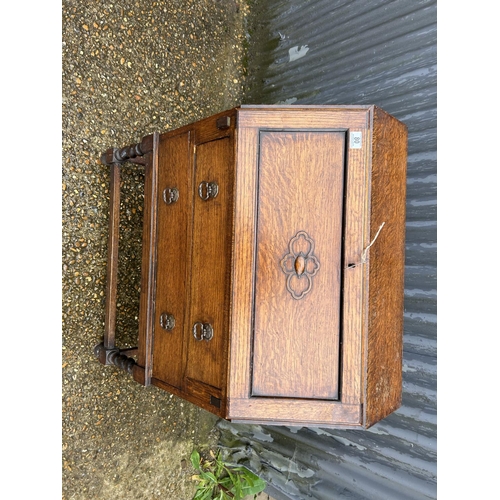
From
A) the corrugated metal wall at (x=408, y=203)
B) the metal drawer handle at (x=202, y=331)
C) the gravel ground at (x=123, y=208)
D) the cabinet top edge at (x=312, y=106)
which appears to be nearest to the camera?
the cabinet top edge at (x=312, y=106)

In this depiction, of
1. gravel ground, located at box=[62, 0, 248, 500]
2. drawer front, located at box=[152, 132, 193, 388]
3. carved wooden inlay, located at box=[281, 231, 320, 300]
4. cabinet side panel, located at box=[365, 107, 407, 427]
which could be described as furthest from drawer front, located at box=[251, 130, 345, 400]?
gravel ground, located at box=[62, 0, 248, 500]

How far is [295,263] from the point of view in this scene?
1433mm

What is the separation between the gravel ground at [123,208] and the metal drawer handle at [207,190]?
35.8 inches

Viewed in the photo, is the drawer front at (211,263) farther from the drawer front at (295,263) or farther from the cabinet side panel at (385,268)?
the cabinet side panel at (385,268)

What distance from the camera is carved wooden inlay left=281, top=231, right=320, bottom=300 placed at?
1.44 metres

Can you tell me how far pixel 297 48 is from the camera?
2.60m

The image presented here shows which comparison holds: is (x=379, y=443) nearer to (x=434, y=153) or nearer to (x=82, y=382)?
(x=434, y=153)

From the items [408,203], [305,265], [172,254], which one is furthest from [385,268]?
[172,254]

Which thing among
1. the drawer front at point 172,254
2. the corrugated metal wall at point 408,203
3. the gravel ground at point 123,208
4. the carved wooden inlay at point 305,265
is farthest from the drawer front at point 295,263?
the gravel ground at point 123,208

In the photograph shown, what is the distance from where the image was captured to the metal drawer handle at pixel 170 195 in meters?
1.82

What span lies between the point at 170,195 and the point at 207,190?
0.97ft

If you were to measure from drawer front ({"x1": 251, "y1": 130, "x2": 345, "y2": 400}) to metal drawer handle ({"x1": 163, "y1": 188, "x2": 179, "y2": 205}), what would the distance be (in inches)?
19.8

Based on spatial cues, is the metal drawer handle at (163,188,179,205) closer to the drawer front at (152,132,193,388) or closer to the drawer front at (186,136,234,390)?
the drawer front at (152,132,193,388)

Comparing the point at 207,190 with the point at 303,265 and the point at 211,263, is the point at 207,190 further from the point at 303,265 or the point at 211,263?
the point at 303,265
